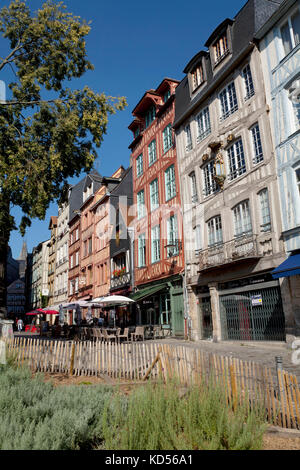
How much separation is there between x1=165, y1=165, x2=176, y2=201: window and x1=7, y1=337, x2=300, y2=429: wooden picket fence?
1348 cm

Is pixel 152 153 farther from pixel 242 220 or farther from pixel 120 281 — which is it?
pixel 242 220

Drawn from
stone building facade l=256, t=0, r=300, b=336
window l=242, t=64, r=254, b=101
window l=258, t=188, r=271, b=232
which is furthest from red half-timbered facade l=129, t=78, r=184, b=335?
stone building facade l=256, t=0, r=300, b=336

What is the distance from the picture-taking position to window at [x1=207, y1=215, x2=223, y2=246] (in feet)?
56.4

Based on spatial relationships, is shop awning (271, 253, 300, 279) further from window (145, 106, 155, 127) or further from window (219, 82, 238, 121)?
window (145, 106, 155, 127)

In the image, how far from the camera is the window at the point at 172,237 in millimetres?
20531

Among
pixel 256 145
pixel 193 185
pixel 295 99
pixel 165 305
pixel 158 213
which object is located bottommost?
pixel 165 305

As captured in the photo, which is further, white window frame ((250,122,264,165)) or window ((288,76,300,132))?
white window frame ((250,122,264,165))

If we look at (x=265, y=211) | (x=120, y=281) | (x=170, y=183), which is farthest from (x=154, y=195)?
(x=265, y=211)

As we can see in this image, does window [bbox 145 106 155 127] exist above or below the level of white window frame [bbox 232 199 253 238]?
above

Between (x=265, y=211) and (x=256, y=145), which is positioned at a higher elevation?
(x=256, y=145)

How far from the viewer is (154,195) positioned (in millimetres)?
24141

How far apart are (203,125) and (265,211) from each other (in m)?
7.12

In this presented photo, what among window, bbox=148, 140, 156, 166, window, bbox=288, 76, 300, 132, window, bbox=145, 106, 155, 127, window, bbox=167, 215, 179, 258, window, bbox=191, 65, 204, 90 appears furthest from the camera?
window, bbox=145, 106, 155, 127

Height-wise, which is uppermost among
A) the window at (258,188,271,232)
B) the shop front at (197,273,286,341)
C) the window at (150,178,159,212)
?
the window at (150,178,159,212)
